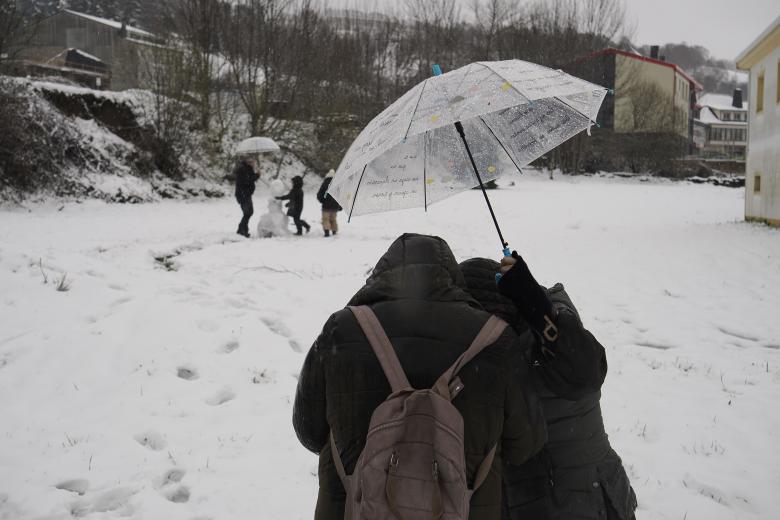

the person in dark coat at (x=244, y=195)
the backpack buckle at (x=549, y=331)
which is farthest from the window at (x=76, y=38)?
the backpack buckle at (x=549, y=331)

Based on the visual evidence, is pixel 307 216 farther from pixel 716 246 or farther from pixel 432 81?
pixel 432 81

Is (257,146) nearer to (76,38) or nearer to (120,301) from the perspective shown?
(120,301)

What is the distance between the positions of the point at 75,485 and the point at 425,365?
3.31m

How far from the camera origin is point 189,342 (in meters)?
5.88

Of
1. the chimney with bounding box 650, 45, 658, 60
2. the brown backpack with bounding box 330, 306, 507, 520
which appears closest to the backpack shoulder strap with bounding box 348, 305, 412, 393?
the brown backpack with bounding box 330, 306, 507, 520

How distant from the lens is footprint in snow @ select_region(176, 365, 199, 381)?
532cm

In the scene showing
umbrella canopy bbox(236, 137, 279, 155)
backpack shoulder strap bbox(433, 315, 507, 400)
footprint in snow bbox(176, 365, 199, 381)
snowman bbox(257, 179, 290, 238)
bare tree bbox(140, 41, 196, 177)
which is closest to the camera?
→ backpack shoulder strap bbox(433, 315, 507, 400)

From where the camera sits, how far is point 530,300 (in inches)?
70.5

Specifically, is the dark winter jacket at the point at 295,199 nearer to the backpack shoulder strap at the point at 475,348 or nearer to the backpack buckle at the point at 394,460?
the backpack shoulder strap at the point at 475,348

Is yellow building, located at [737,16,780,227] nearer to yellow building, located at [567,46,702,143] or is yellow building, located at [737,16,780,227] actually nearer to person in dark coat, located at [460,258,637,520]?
person in dark coat, located at [460,258,637,520]

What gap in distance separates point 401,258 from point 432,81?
143 centimetres

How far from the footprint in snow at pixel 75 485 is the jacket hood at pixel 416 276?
3044 mm

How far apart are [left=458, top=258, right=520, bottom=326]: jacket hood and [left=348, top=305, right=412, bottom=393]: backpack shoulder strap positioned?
1.38 feet

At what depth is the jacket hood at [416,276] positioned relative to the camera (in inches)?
68.7
